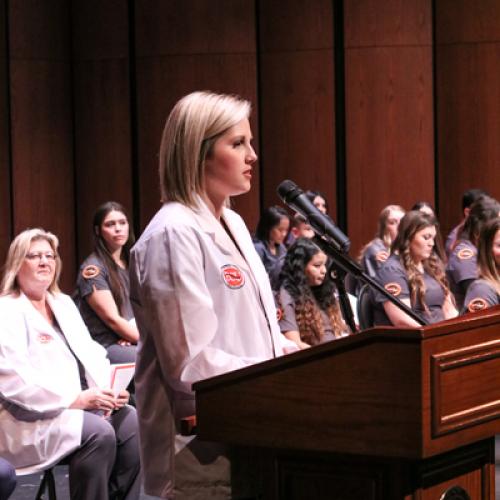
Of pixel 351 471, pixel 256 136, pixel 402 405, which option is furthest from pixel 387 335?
pixel 256 136

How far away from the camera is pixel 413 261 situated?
251 inches

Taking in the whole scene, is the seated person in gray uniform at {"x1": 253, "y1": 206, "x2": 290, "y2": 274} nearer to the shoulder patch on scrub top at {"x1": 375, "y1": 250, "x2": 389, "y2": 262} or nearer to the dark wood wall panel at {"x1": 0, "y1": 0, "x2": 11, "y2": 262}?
the shoulder patch on scrub top at {"x1": 375, "y1": 250, "x2": 389, "y2": 262}

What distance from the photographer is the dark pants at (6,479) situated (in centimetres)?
385

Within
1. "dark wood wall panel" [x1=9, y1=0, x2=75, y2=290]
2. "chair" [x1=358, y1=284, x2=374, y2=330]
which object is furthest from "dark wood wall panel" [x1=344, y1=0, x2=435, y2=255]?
"chair" [x1=358, y1=284, x2=374, y2=330]

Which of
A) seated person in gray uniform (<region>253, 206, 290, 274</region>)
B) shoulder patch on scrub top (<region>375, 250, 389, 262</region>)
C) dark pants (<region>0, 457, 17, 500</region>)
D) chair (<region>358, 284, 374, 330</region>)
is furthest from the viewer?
seated person in gray uniform (<region>253, 206, 290, 274</region>)

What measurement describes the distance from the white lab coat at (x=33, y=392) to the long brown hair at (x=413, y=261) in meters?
2.44

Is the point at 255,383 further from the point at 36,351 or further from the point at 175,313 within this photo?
the point at 36,351

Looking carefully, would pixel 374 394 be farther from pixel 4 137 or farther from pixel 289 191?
pixel 4 137

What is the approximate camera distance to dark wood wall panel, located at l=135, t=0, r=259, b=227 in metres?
9.58

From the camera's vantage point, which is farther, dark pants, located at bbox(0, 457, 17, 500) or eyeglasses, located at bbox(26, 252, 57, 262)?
eyeglasses, located at bbox(26, 252, 57, 262)

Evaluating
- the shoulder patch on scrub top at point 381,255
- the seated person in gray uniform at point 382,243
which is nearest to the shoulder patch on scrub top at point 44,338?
the seated person in gray uniform at point 382,243

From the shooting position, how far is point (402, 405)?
6.10 feet

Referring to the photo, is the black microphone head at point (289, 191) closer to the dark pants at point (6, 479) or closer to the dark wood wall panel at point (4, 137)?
the dark pants at point (6, 479)

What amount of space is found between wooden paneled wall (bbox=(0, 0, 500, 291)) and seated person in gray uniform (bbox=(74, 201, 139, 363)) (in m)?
3.43
